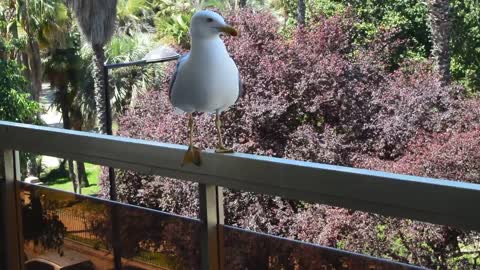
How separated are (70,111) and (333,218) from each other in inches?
371

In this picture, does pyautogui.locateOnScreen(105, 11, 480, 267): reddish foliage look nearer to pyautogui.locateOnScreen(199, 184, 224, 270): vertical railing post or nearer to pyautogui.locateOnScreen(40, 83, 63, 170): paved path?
pyautogui.locateOnScreen(40, 83, 63, 170): paved path

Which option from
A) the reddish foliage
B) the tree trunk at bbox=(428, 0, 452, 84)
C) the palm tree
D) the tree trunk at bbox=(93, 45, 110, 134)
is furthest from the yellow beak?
the tree trunk at bbox=(93, 45, 110, 134)

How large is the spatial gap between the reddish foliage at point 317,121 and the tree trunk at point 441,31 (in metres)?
0.23

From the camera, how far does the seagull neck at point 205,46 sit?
1.36 metres

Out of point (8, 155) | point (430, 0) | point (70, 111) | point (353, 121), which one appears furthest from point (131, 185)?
point (8, 155)

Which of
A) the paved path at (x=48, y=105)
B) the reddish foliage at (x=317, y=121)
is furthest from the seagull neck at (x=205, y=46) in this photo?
the paved path at (x=48, y=105)

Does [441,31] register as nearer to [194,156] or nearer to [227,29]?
[227,29]

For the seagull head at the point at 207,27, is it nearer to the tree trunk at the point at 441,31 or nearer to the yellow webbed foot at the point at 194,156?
the yellow webbed foot at the point at 194,156

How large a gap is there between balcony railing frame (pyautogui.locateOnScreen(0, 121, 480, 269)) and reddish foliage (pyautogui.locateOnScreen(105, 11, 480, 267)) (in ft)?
19.2

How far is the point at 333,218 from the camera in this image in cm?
725

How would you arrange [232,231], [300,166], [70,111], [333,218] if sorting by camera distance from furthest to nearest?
1. [70,111]
2. [333,218]
3. [232,231]
4. [300,166]

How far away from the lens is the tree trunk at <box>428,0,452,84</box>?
966 centimetres

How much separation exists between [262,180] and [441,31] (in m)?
9.17

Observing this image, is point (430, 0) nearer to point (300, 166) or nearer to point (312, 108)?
point (312, 108)
